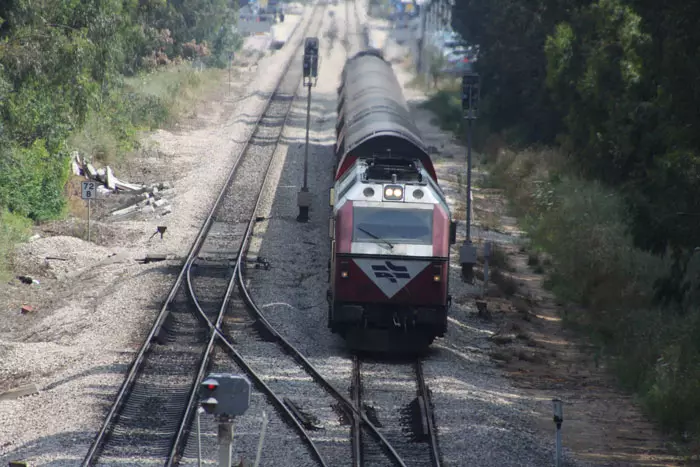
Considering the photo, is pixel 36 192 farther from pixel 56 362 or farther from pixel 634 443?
pixel 634 443

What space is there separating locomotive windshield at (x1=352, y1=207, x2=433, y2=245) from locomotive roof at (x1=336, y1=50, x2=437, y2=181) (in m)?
2.88

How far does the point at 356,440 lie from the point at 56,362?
236 inches

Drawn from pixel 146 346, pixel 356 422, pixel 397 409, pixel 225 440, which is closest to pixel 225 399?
pixel 225 440

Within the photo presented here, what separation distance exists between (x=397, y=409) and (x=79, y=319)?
752 cm

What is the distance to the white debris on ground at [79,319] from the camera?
13.9m

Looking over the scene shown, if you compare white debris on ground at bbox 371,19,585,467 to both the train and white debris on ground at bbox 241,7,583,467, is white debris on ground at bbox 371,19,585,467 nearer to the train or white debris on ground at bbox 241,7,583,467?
white debris on ground at bbox 241,7,583,467

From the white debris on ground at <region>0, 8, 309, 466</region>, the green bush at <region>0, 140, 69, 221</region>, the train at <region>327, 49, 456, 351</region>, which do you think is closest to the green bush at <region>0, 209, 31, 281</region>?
the white debris on ground at <region>0, 8, 309, 466</region>

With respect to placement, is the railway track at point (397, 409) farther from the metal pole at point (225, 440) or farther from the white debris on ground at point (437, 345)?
the metal pole at point (225, 440)

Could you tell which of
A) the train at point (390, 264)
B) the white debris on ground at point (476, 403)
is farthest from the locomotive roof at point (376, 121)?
the white debris on ground at point (476, 403)

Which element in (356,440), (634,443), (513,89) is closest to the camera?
(356,440)

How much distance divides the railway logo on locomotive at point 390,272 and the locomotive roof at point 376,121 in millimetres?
3439

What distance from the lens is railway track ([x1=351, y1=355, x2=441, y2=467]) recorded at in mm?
13352

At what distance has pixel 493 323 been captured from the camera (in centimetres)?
2100

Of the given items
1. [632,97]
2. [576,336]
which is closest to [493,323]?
[576,336]
